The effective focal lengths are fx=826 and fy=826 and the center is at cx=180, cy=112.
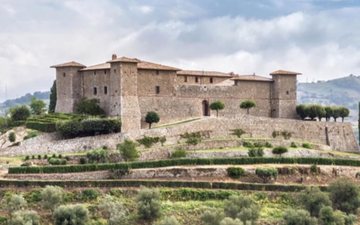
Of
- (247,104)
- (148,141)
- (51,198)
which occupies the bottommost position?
(51,198)

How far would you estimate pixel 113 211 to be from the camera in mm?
51594

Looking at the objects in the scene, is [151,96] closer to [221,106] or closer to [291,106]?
[221,106]

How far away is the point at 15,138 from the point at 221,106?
20729mm

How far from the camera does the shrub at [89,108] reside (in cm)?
7431

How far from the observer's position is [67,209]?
49719 millimetres

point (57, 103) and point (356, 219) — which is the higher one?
point (57, 103)

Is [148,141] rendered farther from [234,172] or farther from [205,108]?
[205,108]

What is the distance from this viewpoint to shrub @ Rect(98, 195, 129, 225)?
5088 cm

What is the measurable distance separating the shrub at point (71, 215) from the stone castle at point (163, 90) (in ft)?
71.3

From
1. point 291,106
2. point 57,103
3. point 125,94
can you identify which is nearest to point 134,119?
point 125,94

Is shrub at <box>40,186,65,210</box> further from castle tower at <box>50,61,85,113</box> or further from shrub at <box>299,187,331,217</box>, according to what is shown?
castle tower at <box>50,61,85,113</box>

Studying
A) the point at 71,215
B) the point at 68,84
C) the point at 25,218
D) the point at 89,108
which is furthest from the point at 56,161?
the point at 68,84

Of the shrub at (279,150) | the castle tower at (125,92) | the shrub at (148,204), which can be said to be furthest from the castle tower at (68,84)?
the shrub at (148,204)

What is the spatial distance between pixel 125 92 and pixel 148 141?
20.0ft
